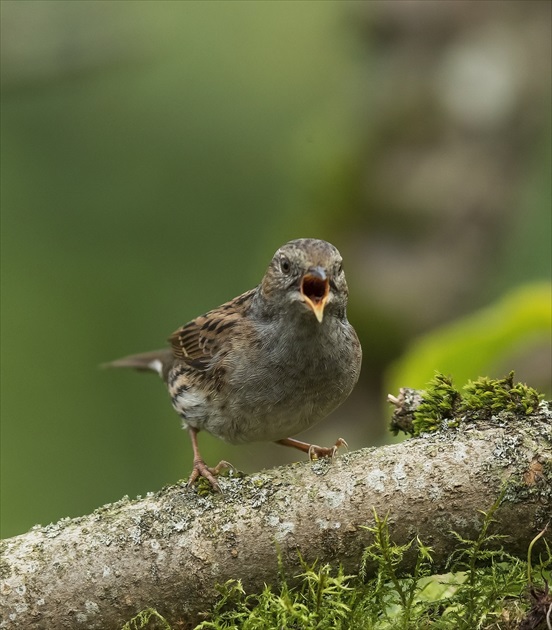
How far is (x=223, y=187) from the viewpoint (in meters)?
8.67

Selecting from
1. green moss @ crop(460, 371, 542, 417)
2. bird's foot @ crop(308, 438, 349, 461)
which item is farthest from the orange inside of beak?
green moss @ crop(460, 371, 542, 417)

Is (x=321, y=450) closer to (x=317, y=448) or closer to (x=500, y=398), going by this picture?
(x=317, y=448)

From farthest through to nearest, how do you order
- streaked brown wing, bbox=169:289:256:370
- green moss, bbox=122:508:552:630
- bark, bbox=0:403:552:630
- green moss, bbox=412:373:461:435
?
streaked brown wing, bbox=169:289:256:370, green moss, bbox=412:373:461:435, bark, bbox=0:403:552:630, green moss, bbox=122:508:552:630

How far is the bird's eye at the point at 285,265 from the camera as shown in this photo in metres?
4.41

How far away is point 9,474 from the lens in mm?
7848

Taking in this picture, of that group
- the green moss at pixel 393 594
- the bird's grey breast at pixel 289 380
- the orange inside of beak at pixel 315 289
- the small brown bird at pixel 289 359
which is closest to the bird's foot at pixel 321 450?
the small brown bird at pixel 289 359

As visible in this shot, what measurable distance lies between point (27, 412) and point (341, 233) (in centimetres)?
320

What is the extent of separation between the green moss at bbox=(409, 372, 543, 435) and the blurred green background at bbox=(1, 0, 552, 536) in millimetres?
2809

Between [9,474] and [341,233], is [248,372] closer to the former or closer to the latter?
[341,233]

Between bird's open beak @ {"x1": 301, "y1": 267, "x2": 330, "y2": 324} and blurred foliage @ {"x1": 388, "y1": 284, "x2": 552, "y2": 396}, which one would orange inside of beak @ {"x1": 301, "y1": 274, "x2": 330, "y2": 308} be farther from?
blurred foliage @ {"x1": 388, "y1": 284, "x2": 552, "y2": 396}

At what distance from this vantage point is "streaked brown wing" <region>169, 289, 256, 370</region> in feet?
15.7

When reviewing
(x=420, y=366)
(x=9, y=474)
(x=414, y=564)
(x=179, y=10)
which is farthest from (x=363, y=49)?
(x=414, y=564)

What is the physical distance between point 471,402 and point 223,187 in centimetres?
566

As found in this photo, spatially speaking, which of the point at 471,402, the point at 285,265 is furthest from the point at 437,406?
the point at 285,265
